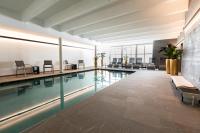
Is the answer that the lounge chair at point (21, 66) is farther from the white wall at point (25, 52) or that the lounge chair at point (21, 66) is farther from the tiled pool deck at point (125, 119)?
the tiled pool deck at point (125, 119)

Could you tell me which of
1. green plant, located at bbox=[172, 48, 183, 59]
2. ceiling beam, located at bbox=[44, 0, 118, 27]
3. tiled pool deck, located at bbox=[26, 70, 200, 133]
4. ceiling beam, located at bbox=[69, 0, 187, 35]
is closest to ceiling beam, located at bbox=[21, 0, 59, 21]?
ceiling beam, located at bbox=[44, 0, 118, 27]

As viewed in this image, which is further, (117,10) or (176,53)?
(176,53)

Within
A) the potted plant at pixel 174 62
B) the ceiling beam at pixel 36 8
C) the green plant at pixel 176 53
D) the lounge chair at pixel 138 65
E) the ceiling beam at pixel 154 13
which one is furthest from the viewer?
the lounge chair at pixel 138 65

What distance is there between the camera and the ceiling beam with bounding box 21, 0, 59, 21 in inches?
140

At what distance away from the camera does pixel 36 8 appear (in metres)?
4.00

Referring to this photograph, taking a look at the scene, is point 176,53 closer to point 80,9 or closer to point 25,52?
point 80,9

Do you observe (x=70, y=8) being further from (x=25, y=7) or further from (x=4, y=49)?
(x=4, y=49)

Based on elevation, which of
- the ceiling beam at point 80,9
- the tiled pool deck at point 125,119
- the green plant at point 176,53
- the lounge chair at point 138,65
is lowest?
the tiled pool deck at point 125,119

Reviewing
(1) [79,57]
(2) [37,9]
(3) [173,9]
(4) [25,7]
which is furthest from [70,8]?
(1) [79,57]

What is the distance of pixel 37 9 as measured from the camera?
13.2 feet

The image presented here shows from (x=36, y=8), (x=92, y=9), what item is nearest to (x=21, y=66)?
(x=36, y=8)

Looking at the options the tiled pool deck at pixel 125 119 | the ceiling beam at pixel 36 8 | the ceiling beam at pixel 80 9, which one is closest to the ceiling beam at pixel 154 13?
the ceiling beam at pixel 80 9

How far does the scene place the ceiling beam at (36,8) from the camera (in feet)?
11.7

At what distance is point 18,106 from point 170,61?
5.72 metres
